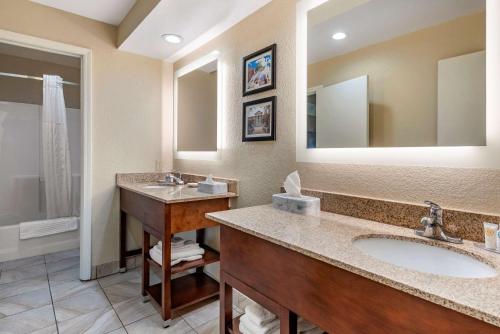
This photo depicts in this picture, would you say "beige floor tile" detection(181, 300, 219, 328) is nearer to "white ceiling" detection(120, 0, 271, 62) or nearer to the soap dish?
the soap dish

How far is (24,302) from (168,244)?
1279 mm

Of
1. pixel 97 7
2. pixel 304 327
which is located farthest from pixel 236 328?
pixel 97 7

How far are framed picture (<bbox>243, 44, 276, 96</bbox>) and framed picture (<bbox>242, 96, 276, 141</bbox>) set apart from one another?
9 centimetres

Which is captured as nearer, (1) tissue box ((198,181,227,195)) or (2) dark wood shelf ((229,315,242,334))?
(2) dark wood shelf ((229,315,242,334))

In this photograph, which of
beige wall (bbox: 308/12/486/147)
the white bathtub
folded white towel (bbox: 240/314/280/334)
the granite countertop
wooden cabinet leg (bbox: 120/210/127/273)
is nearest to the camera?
the granite countertop

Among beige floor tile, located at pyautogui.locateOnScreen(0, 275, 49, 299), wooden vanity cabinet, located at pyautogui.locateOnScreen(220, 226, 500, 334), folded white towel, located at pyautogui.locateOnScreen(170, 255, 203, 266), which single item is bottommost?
beige floor tile, located at pyautogui.locateOnScreen(0, 275, 49, 299)

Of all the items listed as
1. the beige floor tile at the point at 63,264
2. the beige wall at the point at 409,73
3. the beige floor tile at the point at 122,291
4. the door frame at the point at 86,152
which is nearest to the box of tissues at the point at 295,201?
the beige wall at the point at 409,73

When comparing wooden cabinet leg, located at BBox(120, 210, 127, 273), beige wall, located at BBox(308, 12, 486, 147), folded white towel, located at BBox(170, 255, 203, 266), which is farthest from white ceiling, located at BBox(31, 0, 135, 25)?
folded white towel, located at BBox(170, 255, 203, 266)

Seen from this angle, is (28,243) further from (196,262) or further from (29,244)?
(196,262)

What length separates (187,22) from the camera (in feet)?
6.41

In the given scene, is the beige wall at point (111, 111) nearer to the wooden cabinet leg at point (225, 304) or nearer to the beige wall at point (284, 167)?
the beige wall at point (284, 167)

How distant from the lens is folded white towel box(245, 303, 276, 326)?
3.71 ft

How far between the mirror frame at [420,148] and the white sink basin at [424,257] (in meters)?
0.34

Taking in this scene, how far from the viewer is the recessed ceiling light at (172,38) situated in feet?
7.21
